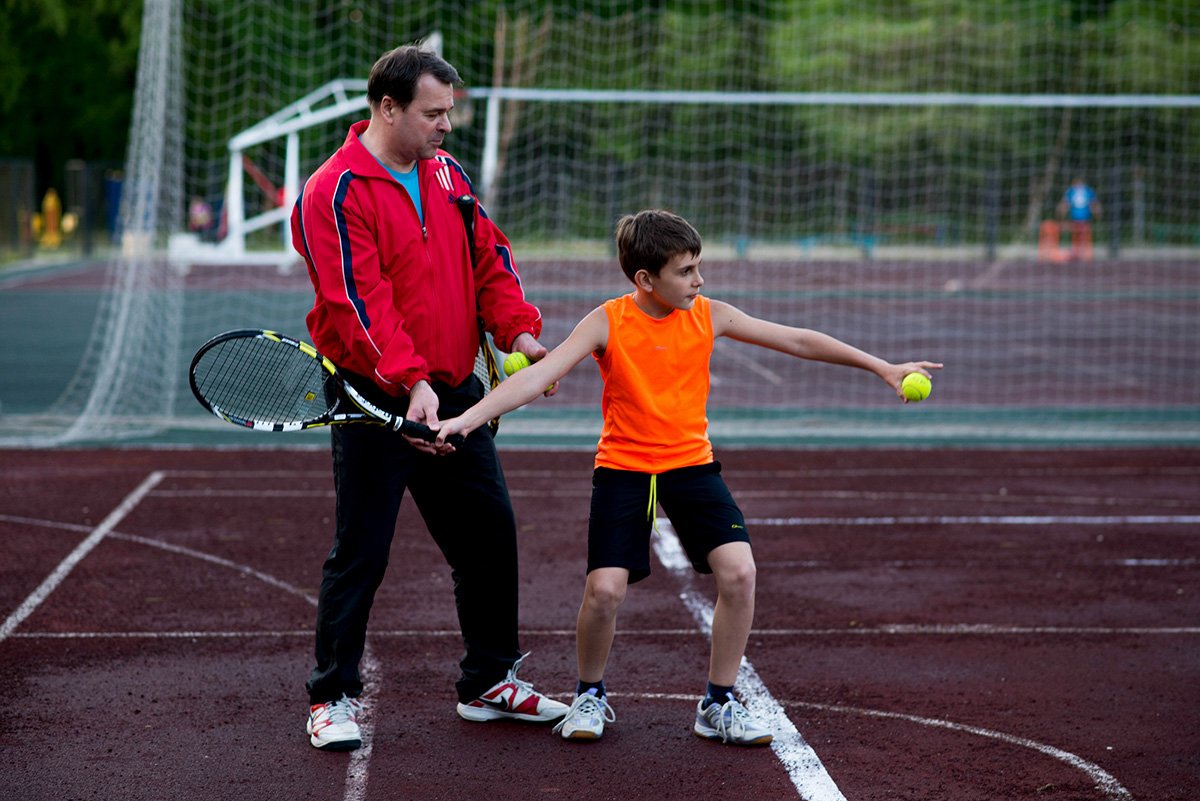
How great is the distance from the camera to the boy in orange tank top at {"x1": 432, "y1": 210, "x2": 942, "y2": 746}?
15.5 feet

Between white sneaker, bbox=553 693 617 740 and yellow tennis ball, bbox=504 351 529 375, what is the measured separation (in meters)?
1.12

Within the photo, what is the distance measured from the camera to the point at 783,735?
4.93 meters

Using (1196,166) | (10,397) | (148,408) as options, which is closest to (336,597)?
(148,408)

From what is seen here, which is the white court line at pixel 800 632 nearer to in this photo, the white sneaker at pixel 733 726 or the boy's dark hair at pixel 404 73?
the white sneaker at pixel 733 726

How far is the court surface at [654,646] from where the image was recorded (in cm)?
457

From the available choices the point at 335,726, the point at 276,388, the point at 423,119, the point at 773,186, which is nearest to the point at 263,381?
the point at 276,388

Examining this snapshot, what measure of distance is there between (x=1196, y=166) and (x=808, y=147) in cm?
1105

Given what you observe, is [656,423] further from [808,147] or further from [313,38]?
[808,147]

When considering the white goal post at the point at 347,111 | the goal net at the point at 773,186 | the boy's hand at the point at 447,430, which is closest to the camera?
the boy's hand at the point at 447,430

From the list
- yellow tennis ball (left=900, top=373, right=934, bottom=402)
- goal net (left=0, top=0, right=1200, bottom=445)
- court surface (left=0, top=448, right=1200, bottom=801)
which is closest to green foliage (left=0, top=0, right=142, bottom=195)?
goal net (left=0, top=0, right=1200, bottom=445)

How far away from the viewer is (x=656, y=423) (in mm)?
4754

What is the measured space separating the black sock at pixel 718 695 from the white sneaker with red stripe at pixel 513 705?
510 millimetres

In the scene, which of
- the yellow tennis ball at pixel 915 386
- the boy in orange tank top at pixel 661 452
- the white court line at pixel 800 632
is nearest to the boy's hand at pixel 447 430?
the boy in orange tank top at pixel 661 452

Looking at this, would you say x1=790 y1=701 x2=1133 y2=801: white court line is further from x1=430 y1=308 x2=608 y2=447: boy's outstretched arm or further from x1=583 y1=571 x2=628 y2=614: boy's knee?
x1=430 y1=308 x2=608 y2=447: boy's outstretched arm
